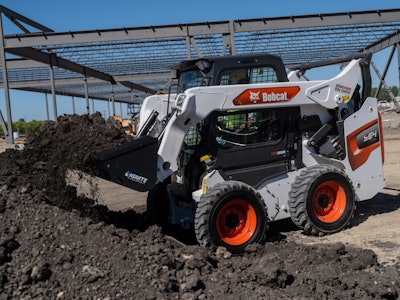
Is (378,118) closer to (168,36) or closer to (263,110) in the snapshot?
(263,110)

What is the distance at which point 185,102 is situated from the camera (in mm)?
5066

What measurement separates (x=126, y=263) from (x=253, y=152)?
2367mm

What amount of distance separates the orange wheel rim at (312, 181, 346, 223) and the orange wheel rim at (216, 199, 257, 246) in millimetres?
1023

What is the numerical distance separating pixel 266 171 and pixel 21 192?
295 cm

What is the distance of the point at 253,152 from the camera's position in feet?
18.7

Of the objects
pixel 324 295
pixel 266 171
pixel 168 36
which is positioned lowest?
pixel 324 295

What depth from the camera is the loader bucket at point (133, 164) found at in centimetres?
491

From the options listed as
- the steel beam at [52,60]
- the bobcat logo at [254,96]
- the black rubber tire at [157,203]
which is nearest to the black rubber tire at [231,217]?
the bobcat logo at [254,96]

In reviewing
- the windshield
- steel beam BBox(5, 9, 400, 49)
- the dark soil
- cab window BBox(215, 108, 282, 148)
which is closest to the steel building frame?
steel beam BBox(5, 9, 400, 49)

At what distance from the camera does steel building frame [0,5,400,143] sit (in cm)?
1416

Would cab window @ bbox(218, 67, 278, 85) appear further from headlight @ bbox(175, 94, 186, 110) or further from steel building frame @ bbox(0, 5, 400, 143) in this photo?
steel building frame @ bbox(0, 5, 400, 143)

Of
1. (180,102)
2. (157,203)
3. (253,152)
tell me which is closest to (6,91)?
(157,203)

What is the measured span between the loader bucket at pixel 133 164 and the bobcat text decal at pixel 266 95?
3.87 feet

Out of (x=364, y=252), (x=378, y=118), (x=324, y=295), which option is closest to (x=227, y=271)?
(x=324, y=295)
